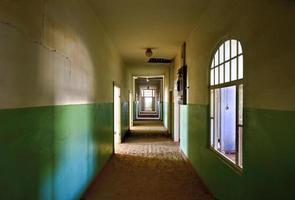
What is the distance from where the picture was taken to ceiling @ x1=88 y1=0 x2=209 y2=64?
12.5ft

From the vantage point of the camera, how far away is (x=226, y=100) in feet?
13.0

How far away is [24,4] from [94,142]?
2.88 meters

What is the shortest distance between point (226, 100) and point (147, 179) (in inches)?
77.1

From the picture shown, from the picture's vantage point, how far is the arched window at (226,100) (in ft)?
8.94

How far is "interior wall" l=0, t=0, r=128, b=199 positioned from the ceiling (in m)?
0.45

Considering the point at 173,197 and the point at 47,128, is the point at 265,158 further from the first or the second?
the point at 173,197

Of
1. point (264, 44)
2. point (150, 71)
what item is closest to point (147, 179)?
point (264, 44)

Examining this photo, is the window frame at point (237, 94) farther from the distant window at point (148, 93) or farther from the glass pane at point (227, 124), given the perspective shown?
the distant window at point (148, 93)

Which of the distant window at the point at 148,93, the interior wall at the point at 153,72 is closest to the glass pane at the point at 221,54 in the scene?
the interior wall at the point at 153,72

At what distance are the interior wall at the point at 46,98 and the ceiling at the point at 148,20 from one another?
0.45 m

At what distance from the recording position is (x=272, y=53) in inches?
74.4

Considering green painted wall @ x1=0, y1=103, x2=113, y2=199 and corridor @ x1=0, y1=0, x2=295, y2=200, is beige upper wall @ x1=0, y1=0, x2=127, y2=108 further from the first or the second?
green painted wall @ x1=0, y1=103, x2=113, y2=199

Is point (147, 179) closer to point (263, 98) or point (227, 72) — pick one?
point (227, 72)

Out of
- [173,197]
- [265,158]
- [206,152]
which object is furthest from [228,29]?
[173,197]
